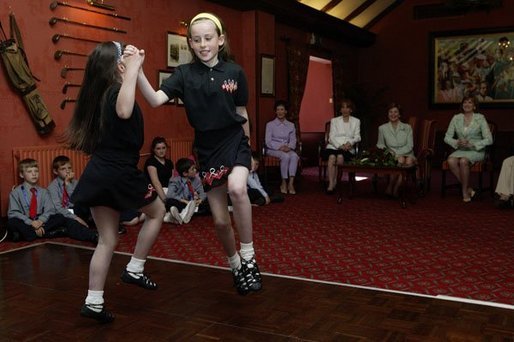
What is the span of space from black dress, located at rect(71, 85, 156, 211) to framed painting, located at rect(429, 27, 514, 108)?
936 centimetres

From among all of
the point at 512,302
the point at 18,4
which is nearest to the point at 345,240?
the point at 512,302

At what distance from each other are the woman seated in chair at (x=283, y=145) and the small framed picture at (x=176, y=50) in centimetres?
149

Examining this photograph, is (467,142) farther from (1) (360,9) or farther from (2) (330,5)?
(1) (360,9)

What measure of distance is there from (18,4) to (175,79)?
10.2 feet

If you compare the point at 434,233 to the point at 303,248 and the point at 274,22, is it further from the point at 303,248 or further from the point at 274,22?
the point at 274,22

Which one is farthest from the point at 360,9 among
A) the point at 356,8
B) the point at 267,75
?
the point at 267,75

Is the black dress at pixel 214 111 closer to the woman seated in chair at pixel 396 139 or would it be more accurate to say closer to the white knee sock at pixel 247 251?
the white knee sock at pixel 247 251

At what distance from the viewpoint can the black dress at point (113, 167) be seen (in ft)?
7.39

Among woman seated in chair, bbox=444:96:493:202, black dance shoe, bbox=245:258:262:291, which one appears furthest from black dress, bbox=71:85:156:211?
woman seated in chair, bbox=444:96:493:202

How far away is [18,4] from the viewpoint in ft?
16.0

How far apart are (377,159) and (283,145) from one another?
5.31ft

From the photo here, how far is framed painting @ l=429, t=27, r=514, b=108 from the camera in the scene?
10.1 meters

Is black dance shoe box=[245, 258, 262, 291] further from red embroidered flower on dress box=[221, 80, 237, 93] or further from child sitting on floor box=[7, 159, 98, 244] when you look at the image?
child sitting on floor box=[7, 159, 98, 244]

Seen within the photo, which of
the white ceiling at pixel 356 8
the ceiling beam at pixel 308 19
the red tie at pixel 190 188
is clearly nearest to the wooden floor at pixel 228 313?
the red tie at pixel 190 188
